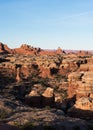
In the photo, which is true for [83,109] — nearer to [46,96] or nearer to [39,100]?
[39,100]

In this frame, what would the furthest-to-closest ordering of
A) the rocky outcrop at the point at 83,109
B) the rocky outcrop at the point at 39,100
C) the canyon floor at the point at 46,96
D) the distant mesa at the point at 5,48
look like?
the distant mesa at the point at 5,48 → the rocky outcrop at the point at 39,100 → the rocky outcrop at the point at 83,109 → the canyon floor at the point at 46,96

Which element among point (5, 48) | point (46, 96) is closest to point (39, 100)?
point (46, 96)

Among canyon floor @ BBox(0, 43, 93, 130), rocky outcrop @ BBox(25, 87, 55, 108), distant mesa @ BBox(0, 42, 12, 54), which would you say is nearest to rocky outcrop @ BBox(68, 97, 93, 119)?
canyon floor @ BBox(0, 43, 93, 130)

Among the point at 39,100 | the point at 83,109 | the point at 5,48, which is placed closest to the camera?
the point at 83,109

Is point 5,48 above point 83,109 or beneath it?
above

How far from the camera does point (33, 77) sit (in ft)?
315

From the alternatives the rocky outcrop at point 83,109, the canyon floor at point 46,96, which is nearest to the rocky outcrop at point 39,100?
the canyon floor at point 46,96

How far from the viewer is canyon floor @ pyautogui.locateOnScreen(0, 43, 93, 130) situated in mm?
26913

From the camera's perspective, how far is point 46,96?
53344 millimetres

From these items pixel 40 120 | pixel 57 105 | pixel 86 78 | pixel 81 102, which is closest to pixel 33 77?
pixel 86 78

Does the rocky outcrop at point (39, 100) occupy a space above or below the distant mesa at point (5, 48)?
below

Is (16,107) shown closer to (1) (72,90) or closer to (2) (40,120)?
(2) (40,120)

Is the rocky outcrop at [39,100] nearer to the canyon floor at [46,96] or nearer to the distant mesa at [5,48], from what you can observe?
the canyon floor at [46,96]

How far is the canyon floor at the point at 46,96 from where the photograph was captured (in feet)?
88.3
